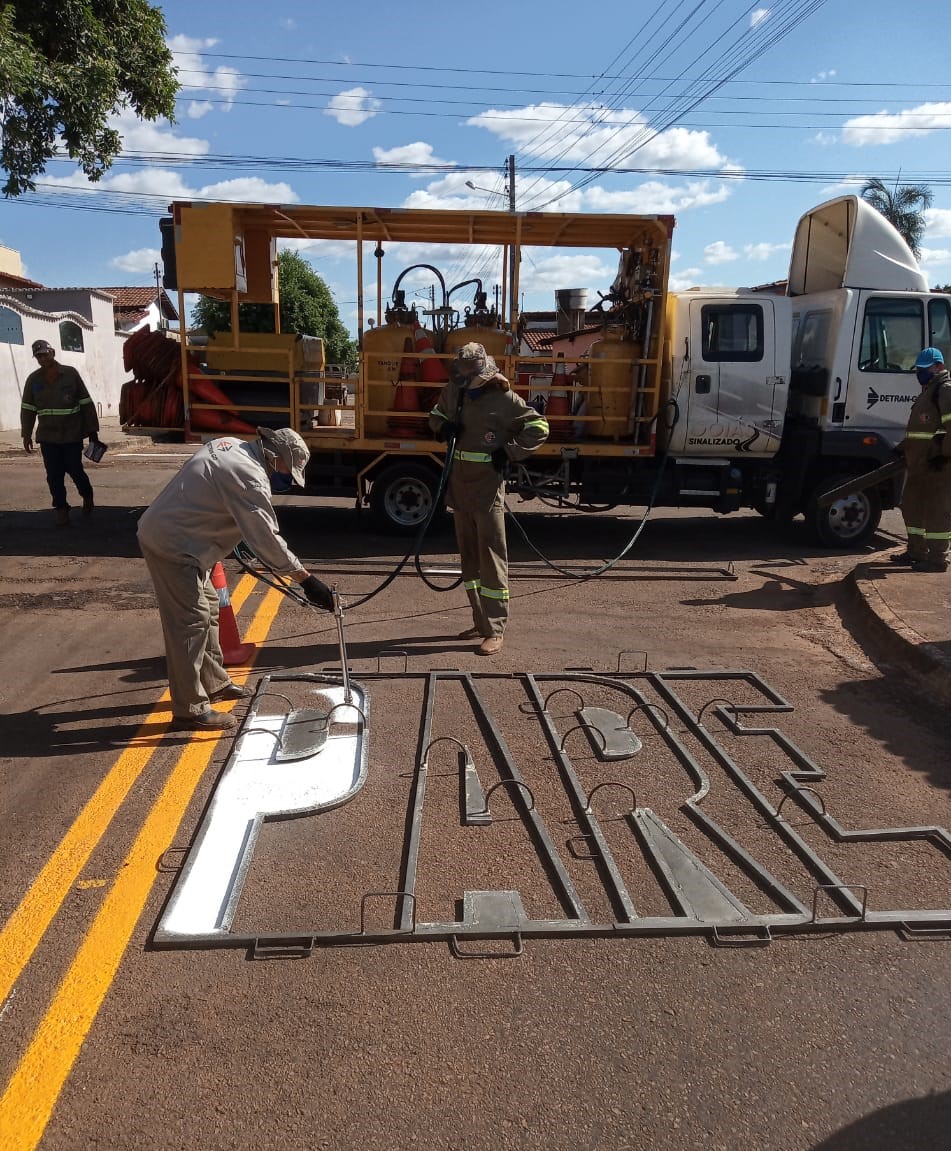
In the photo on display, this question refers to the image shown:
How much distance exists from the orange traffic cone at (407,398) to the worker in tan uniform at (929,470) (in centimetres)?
464

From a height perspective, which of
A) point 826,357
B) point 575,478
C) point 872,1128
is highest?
point 826,357

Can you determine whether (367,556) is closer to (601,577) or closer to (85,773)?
(601,577)

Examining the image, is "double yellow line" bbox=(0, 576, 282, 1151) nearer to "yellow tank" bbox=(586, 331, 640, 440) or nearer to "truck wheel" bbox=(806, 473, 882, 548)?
"yellow tank" bbox=(586, 331, 640, 440)

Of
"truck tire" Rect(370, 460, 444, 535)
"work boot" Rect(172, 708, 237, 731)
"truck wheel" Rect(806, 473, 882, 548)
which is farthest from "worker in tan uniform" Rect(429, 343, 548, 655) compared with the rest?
"truck wheel" Rect(806, 473, 882, 548)

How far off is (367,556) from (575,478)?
235 centimetres

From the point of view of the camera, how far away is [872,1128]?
229 centimetres

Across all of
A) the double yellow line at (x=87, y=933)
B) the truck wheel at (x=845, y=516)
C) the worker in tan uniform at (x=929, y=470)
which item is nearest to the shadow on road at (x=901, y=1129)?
the double yellow line at (x=87, y=933)

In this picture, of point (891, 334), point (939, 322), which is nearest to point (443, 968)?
point (891, 334)

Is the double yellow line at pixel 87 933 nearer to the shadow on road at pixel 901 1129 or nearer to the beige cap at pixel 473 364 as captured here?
the shadow on road at pixel 901 1129

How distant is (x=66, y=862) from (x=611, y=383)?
720cm

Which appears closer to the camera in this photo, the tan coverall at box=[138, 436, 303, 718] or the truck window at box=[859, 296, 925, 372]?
the tan coverall at box=[138, 436, 303, 718]

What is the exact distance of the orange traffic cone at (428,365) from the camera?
9039 mm

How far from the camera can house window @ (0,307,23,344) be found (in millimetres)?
21406

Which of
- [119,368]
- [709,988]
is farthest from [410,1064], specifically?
[119,368]
